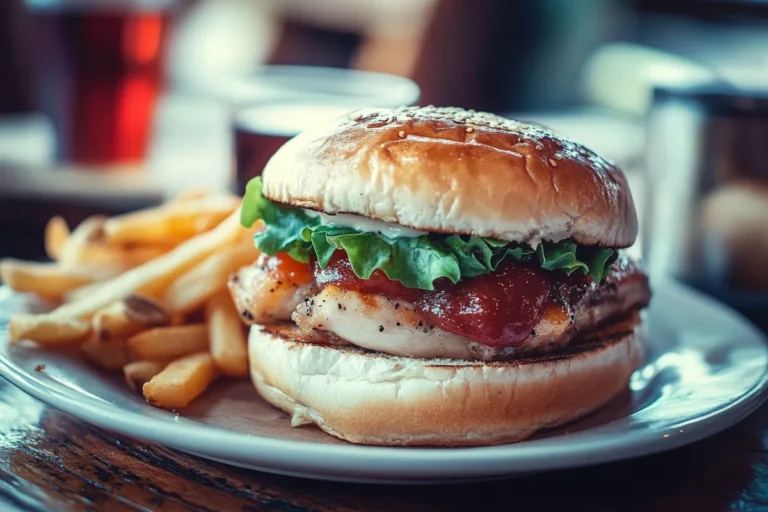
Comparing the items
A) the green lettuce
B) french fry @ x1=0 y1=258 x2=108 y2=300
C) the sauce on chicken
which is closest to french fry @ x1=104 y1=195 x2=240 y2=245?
french fry @ x1=0 y1=258 x2=108 y2=300

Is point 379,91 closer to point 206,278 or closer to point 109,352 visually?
point 206,278

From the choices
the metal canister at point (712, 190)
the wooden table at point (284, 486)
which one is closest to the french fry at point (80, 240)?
the wooden table at point (284, 486)

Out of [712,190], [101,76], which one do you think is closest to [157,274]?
[712,190]

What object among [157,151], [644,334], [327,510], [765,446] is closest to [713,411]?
[765,446]

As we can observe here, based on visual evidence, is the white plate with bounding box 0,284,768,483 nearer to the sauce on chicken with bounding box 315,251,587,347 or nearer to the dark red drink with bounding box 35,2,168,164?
the sauce on chicken with bounding box 315,251,587,347

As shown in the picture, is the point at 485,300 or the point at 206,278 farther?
the point at 206,278

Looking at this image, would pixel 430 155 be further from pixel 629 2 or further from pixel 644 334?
pixel 629 2
